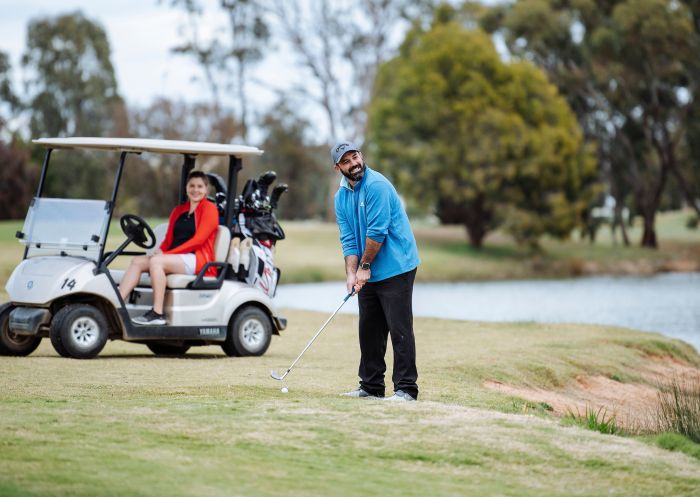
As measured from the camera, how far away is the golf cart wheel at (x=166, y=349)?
14289mm

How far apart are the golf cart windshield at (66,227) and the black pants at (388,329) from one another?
418 cm

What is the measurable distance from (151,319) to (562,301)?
74.6 ft

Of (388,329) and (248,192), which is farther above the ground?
(248,192)

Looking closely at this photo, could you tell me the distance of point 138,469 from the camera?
263 inches

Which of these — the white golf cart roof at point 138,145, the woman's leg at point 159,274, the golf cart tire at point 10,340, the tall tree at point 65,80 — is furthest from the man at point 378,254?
the tall tree at point 65,80

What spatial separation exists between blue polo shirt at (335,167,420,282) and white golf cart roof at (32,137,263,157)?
11.1ft

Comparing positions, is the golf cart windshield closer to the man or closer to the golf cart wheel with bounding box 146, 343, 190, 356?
the golf cart wheel with bounding box 146, 343, 190, 356

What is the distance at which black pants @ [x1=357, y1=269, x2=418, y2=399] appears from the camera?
9.38 m

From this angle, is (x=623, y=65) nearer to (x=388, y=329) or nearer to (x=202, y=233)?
(x=202, y=233)

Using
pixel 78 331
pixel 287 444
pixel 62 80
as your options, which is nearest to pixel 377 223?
pixel 287 444

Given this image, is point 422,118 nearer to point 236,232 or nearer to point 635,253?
point 635,253

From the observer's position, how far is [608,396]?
1299cm

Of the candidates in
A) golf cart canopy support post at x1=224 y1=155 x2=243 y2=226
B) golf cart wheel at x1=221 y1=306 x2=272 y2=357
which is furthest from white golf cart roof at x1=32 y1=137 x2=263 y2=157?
golf cart wheel at x1=221 y1=306 x2=272 y2=357

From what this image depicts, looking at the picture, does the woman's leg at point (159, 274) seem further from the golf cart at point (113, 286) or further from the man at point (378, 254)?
the man at point (378, 254)
